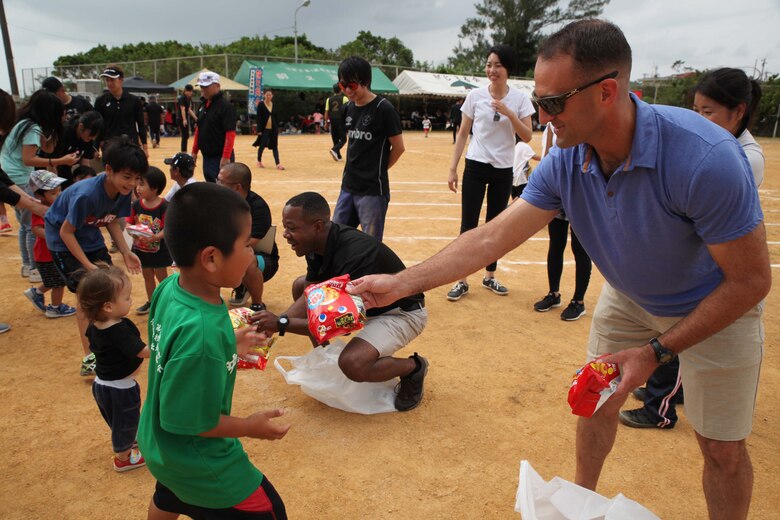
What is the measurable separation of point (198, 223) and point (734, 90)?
312 cm

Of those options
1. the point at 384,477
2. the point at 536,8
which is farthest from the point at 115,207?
the point at 536,8

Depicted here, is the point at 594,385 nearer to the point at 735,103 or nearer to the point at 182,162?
the point at 735,103

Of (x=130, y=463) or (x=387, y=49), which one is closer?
(x=130, y=463)

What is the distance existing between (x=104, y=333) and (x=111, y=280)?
0.28m

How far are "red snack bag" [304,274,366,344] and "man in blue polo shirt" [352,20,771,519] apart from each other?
3.17 ft

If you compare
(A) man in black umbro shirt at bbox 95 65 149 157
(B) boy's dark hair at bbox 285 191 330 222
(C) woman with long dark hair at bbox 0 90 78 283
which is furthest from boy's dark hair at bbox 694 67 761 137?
(A) man in black umbro shirt at bbox 95 65 149 157

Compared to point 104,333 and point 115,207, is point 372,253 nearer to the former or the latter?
point 104,333

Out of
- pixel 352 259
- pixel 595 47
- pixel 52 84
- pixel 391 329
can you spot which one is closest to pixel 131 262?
pixel 352 259

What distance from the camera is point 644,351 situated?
1884mm

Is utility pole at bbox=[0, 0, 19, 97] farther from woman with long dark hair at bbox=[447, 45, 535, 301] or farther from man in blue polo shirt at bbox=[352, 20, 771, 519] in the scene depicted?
man in blue polo shirt at bbox=[352, 20, 771, 519]

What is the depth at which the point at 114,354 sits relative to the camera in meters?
2.85

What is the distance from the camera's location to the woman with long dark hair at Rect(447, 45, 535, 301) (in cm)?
529

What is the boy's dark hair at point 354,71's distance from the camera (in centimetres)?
492

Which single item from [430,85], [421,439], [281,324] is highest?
[430,85]
